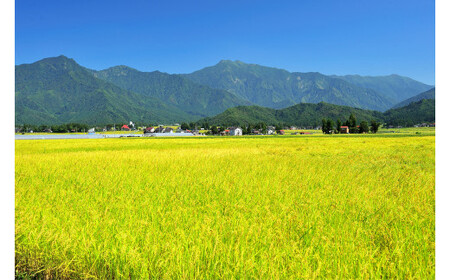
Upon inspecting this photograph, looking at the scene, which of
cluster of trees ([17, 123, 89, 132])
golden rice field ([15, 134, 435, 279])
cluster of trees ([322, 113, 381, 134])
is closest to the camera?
golden rice field ([15, 134, 435, 279])

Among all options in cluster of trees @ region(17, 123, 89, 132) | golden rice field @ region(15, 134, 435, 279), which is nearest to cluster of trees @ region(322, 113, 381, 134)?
golden rice field @ region(15, 134, 435, 279)

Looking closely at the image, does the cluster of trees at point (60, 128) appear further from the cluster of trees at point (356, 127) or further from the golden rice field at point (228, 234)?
the golden rice field at point (228, 234)

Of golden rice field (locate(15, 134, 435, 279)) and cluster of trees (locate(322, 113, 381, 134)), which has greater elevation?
cluster of trees (locate(322, 113, 381, 134))

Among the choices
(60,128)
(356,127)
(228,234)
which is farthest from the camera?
→ (60,128)

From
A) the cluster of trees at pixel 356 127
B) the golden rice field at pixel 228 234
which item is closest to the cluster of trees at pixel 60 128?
the cluster of trees at pixel 356 127

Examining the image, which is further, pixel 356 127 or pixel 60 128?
pixel 60 128

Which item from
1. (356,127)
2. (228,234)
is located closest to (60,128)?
(356,127)

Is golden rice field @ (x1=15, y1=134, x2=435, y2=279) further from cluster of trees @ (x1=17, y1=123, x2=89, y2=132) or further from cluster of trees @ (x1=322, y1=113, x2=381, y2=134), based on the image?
cluster of trees @ (x1=17, y1=123, x2=89, y2=132)

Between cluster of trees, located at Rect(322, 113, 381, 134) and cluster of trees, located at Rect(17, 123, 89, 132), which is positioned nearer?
cluster of trees, located at Rect(322, 113, 381, 134)

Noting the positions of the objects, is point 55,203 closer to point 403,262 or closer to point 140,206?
point 140,206

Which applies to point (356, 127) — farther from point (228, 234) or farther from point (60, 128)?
point (60, 128)

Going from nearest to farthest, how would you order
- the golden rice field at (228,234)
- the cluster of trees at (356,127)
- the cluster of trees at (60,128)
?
the golden rice field at (228,234) < the cluster of trees at (356,127) < the cluster of trees at (60,128)
